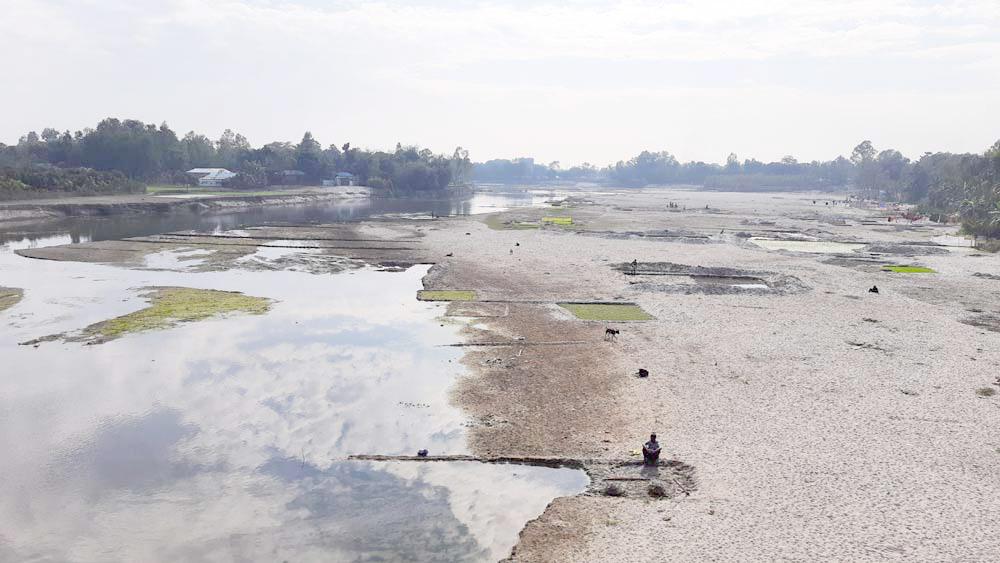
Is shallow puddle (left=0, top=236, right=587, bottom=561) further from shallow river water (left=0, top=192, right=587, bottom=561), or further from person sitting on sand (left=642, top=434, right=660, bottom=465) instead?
person sitting on sand (left=642, top=434, right=660, bottom=465)

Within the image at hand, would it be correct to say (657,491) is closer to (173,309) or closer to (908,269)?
(173,309)

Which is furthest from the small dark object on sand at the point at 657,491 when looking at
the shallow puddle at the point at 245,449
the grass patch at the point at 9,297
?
the grass patch at the point at 9,297

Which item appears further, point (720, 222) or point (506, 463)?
point (720, 222)

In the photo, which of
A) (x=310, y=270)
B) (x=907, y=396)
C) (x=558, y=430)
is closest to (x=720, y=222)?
(x=310, y=270)

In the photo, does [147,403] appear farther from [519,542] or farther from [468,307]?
[468,307]

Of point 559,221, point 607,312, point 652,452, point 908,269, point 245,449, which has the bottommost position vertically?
point 245,449

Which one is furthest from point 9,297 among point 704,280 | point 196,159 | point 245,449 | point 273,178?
point 196,159

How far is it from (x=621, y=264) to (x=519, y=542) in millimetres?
39354

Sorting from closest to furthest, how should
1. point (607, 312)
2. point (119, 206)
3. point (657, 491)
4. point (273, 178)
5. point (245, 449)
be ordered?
point (657, 491) < point (245, 449) < point (607, 312) < point (119, 206) < point (273, 178)

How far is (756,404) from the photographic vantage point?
2219cm

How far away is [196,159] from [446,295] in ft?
509

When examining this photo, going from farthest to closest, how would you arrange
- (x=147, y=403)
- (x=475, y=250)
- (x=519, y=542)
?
(x=475, y=250)
(x=147, y=403)
(x=519, y=542)

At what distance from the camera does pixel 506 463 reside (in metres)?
18.4

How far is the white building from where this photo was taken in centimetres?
14850
